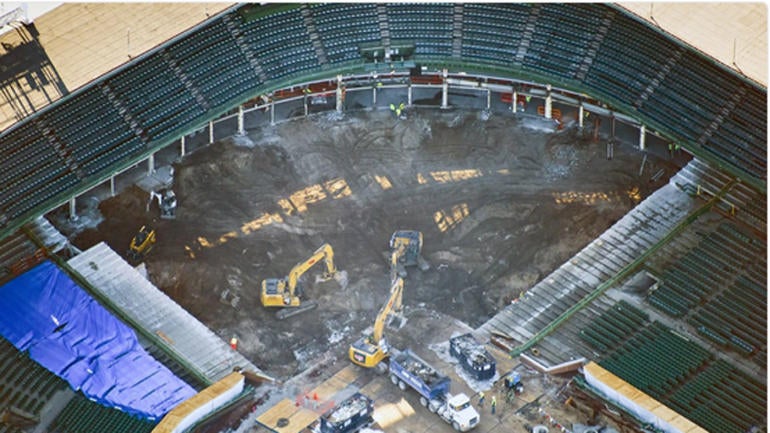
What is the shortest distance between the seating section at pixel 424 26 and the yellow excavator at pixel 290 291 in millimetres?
20083

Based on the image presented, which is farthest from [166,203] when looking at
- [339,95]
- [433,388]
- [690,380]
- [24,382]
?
[690,380]

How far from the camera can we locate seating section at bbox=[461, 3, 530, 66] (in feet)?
444

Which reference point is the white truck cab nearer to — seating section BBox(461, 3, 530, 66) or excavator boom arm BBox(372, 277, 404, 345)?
excavator boom arm BBox(372, 277, 404, 345)

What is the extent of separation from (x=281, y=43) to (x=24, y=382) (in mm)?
34004

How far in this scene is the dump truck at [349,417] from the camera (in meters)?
109

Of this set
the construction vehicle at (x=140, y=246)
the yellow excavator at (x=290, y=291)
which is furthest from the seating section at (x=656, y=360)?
the construction vehicle at (x=140, y=246)

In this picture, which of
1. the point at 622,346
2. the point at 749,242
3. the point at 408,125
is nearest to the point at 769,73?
the point at 749,242

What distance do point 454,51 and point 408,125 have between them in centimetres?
643

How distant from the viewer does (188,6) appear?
427 ft

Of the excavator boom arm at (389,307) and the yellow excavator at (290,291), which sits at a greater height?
the yellow excavator at (290,291)

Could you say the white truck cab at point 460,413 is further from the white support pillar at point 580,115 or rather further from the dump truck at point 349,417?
the white support pillar at point 580,115

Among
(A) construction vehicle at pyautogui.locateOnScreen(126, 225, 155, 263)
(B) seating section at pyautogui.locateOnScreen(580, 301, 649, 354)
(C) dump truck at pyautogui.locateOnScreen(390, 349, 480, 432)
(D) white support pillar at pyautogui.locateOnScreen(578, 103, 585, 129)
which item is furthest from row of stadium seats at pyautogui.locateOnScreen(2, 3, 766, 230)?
(C) dump truck at pyautogui.locateOnScreen(390, 349, 480, 432)

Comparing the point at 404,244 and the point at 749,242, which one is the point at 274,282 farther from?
the point at 749,242

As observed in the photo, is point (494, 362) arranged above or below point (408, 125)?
below
